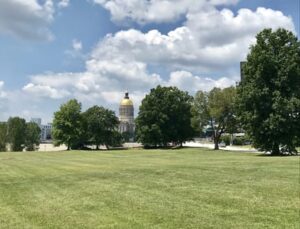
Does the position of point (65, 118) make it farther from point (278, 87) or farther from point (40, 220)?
point (40, 220)

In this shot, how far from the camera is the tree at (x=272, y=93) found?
48.2m

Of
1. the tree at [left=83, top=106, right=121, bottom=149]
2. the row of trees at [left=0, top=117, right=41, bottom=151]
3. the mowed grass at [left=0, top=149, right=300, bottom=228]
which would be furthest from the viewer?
the row of trees at [left=0, top=117, right=41, bottom=151]

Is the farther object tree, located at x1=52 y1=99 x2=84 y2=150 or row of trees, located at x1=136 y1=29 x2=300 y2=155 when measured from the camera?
tree, located at x1=52 y1=99 x2=84 y2=150

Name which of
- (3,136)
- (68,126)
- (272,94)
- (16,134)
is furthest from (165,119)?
(3,136)

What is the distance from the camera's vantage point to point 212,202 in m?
14.2

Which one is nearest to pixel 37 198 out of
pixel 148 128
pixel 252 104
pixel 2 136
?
pixel 252 104

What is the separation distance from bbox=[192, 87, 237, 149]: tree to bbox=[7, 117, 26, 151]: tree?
6194 centimetres

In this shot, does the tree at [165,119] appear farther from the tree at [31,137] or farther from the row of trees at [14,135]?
the tree at [31,137]

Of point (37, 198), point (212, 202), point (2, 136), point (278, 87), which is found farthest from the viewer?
point (2, 136)

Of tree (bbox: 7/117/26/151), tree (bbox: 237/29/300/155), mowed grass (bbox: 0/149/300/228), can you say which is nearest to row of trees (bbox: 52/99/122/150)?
tree (bbox: 7/117/26/151)

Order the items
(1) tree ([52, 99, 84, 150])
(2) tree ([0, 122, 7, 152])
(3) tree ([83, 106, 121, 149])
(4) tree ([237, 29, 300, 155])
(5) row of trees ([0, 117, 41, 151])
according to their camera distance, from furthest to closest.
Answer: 1. (2) tree ([0, 122, 7, 152])
2. (5) row of trees ([0, 117, 41, 151])
3. (3) tree ([83, 106, 121, 149])
4. (1) tree ([52, 99, 84, 150])
5. (4) tree ([237, 29, 300, 155])

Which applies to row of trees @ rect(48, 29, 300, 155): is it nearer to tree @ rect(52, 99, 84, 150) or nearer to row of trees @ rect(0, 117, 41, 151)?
tree @ rect(52, 99, 84, 150)

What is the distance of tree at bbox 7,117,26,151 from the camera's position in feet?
427

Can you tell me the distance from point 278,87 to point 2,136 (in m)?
98.5
